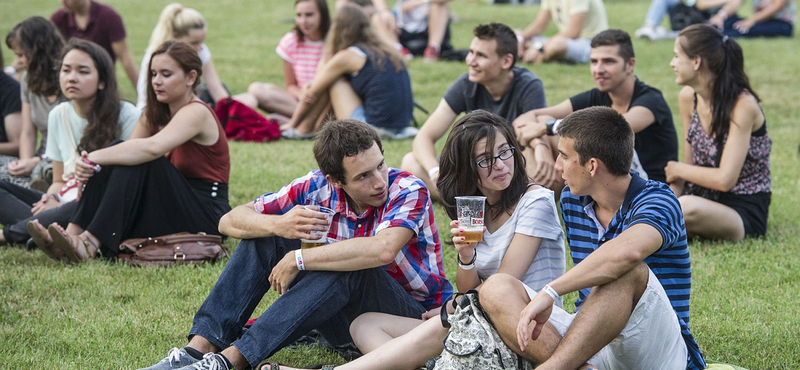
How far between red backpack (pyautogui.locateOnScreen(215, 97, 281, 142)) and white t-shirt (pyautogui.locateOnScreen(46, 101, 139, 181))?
2.98 metres

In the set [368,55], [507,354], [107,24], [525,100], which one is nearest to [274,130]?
[368,55]

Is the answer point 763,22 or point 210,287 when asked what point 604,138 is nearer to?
point 210,287

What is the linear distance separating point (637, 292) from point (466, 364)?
714mm

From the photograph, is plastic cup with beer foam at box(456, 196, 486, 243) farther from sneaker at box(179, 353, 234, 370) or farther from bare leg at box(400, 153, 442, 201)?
bare leg at box(400, 153, 442, 201)

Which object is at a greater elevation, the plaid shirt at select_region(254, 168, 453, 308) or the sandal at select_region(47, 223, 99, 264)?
the plaid shirt at select_region(254, 168, 453, 308)

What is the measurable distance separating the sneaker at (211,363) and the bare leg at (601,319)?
57.9 inches

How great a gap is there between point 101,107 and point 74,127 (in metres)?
0.31

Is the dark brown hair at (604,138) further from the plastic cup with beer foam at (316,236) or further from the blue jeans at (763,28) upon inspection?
the blue jeans at (763,28)

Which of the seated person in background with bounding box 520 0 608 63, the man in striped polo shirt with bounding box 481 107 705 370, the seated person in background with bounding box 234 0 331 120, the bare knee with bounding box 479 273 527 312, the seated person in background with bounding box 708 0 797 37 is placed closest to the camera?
the man in striped polo shirt with bounding box 481 107 705 370

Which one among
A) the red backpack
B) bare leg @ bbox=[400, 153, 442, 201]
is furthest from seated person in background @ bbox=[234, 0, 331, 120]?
bare leg @ bbox=[400, 153, 442, 201]

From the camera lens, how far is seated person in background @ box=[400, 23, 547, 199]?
6.75 meters

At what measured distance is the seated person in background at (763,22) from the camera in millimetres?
15695

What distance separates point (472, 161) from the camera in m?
4.22

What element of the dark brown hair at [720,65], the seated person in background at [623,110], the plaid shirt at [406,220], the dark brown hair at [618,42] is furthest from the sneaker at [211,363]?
the dark brown hair at [720,65]
